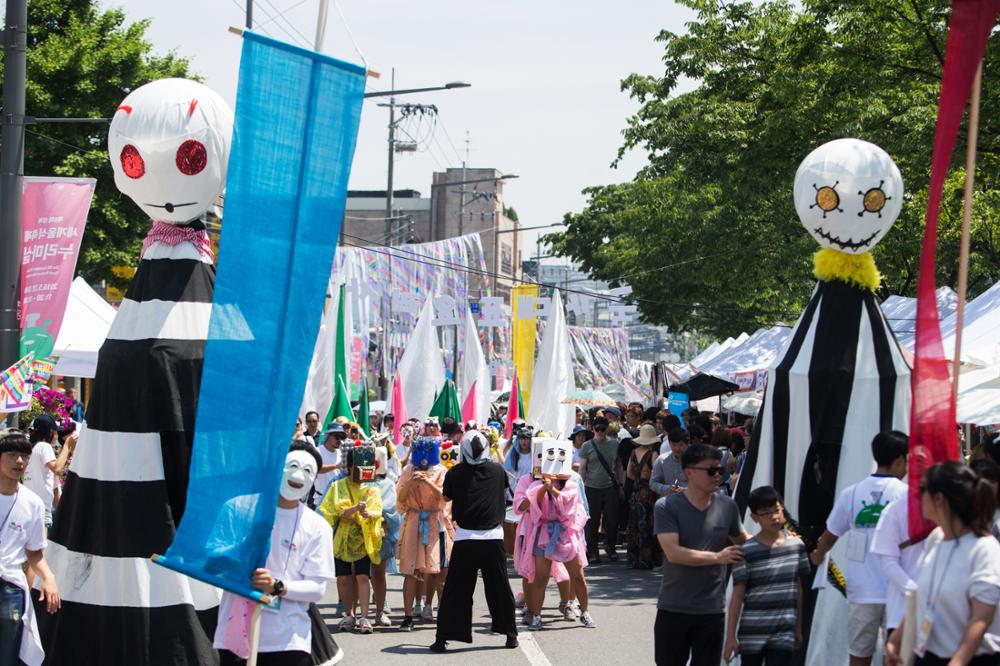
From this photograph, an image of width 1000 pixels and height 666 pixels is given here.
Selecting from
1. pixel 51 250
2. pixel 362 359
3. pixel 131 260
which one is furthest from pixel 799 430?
pixel 131 260

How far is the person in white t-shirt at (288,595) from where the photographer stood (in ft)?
20.9

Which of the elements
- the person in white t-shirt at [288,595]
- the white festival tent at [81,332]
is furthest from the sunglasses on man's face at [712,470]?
the white festival tent at [81,332]

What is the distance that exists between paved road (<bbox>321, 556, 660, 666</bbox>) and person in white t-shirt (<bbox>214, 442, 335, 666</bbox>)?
4174mm

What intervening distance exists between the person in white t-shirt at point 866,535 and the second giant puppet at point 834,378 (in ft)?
3.73

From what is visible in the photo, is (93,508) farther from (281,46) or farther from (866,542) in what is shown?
(866,542)

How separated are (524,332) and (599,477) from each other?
9745 millimetres

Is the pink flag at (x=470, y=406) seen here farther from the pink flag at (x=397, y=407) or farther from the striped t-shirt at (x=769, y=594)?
the striped t-shirt at (x=769, y=594)

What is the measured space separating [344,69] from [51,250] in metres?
8.35

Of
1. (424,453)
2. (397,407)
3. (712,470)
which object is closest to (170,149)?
(712,470)

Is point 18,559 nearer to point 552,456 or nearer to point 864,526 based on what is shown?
point 864,526

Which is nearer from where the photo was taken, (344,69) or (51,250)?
(344,69)

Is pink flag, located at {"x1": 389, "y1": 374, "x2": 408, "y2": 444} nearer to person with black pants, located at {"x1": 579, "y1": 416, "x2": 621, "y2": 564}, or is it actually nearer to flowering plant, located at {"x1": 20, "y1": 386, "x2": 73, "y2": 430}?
person with black pants, located at {"x1": 579, "y1": 416, "x2": 621, "y2": 564}

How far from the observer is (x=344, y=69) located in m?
5.66

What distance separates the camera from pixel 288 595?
6.33 m
